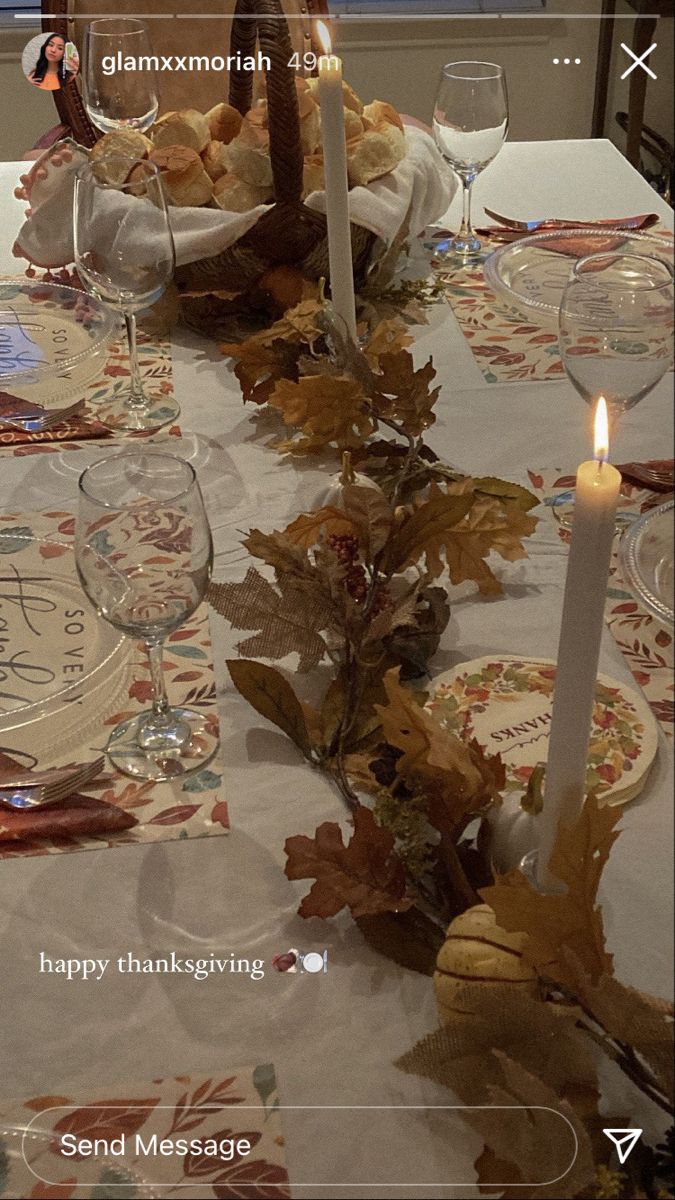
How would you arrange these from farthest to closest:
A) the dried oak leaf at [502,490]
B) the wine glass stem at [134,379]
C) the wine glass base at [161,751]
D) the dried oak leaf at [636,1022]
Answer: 1. the wine glass stem at [134,379]
2. the dried oak leaf at [502,490]
3. the wine glass base at [161,751]
4. the dried oak leaf at [636,1022]

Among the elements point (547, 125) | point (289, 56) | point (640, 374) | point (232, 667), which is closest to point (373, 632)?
point (232, 667)

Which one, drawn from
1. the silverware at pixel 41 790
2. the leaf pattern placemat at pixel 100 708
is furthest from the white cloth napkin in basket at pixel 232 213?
the silverware at pixel 41 790

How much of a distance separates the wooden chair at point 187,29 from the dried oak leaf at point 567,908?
1.50 metres

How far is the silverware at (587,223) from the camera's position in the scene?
128cm

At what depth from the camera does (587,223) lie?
1.30 meters

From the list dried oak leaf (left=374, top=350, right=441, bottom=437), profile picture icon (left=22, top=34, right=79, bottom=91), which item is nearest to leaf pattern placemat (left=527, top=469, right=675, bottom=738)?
dried oak leaf (left=374, top=350, right=441, bottom=437)

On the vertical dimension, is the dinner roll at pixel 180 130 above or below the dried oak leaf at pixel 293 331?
above

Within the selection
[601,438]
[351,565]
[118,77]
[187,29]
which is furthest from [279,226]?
[187,29]

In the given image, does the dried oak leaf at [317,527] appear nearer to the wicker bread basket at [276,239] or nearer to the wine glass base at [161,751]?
the wine glass base at [161,751]

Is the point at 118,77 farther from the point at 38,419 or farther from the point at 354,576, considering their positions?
the point at 354,576

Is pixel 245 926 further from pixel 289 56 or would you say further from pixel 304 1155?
pixel 289 56

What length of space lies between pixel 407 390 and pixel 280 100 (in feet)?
1.06

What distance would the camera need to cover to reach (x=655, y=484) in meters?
0.84

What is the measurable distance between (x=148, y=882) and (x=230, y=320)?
0.67 m
